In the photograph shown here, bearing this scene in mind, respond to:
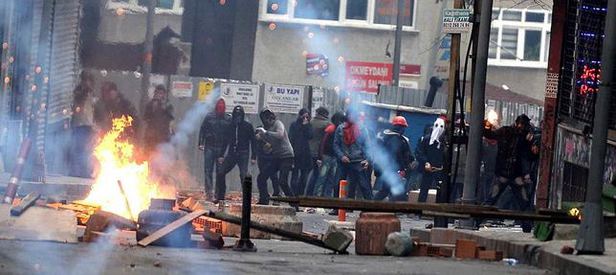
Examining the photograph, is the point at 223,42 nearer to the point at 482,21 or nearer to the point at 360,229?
the point at 482,21

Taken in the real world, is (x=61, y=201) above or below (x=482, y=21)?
below

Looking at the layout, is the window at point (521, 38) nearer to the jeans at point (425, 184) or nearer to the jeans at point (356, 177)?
the jeans at point (356, 177)

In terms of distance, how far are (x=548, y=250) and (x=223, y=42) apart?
26302mm

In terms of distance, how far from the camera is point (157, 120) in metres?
33.4

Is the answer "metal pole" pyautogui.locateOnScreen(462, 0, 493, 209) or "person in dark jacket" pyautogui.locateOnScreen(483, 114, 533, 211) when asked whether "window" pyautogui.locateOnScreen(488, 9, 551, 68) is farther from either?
"metal pole" pyautogui.locateOnScreen(462, 0, 493, 209)

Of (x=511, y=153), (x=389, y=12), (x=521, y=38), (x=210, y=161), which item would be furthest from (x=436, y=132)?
(x=521, y=38)

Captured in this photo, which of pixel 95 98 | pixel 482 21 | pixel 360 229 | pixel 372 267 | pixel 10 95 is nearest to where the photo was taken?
pixel 372 267

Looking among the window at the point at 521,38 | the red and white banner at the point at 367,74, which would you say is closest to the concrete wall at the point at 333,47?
the red and white banner at the point at 367,74

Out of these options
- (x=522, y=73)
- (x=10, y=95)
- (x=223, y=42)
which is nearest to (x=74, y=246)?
(x=10, y=95)

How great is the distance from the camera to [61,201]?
2175 centimetres

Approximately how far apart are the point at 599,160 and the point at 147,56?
2137cm

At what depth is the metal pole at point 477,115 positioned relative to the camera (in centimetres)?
2062

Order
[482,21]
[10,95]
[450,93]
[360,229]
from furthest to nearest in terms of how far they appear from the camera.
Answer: [10,95]
[450,93]
[482,21]
[360,229]

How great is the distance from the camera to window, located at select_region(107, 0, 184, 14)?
39.1 metres
